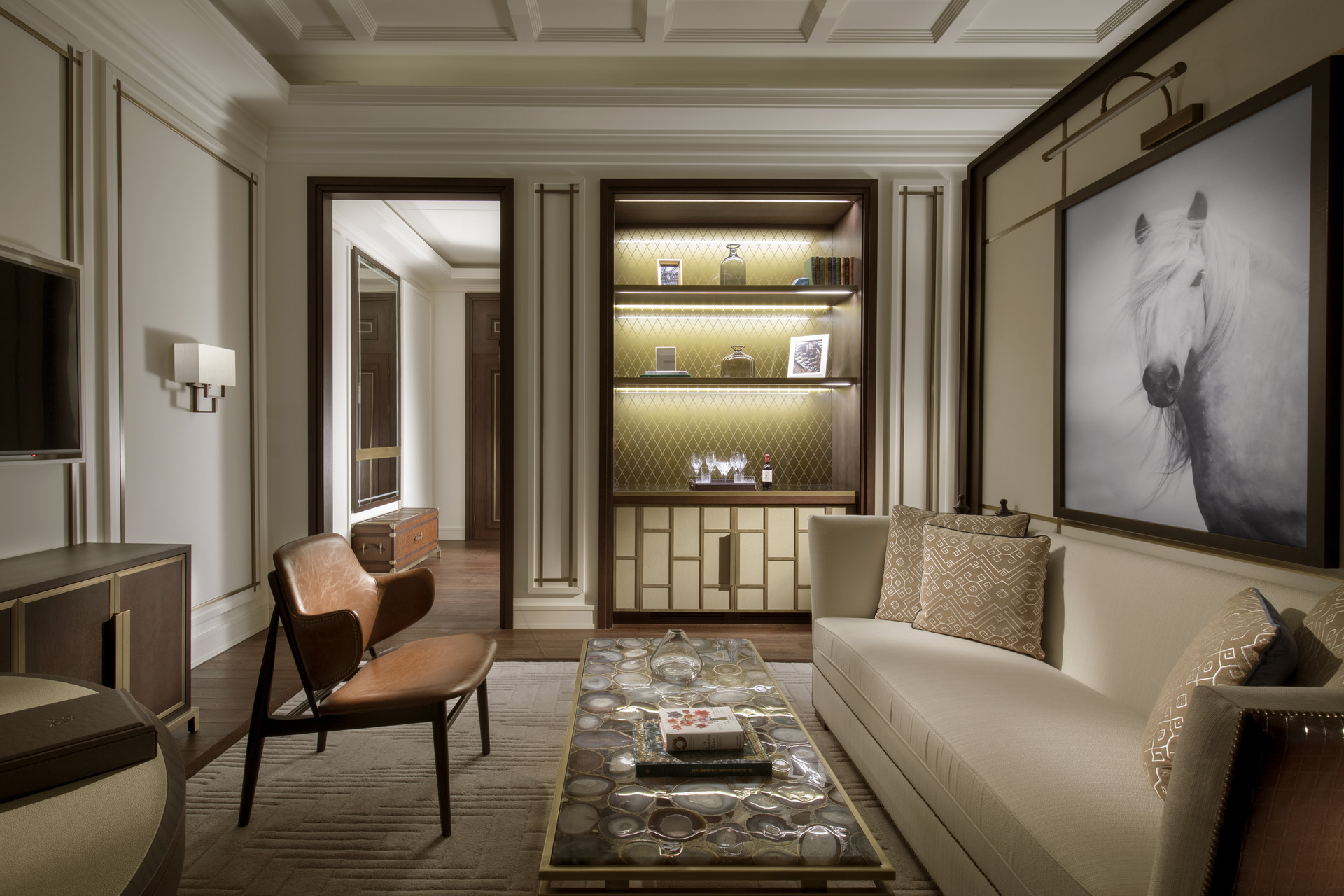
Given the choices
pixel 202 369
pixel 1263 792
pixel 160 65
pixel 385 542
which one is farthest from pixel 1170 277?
pixel 385 542

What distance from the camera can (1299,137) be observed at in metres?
1.69

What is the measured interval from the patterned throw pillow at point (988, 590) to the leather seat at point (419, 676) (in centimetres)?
161

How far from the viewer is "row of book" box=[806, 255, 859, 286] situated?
3.87 m

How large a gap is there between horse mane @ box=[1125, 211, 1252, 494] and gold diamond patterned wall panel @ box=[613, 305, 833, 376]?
2173 millimetres

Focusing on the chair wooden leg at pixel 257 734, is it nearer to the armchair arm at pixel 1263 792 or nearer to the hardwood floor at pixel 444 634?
the hardwood floor at pixel 444 634

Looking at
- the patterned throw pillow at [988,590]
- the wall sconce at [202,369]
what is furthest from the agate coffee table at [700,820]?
the wall sconce at [202,369]

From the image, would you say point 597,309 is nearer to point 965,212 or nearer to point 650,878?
point 965,212

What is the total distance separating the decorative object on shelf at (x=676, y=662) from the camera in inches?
77.5

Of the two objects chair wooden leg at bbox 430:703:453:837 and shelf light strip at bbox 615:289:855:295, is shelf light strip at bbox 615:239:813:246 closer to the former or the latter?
shelf light strip at bbox 615:289:855:295

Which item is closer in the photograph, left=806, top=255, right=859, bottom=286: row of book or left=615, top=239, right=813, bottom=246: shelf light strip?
left=806, top=255, right=859, bottom=286: row of book

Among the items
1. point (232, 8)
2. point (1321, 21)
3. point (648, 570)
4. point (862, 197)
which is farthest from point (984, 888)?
point (232, 8)

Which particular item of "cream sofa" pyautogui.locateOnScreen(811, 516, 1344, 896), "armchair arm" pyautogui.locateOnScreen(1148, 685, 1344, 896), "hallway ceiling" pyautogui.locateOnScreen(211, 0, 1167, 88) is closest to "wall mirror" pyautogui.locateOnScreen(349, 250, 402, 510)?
"hallway ceiling" pyautogui.locateOnScreen(211, 0, 1167, 88)

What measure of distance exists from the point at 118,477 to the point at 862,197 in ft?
13.0

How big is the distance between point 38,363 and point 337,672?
5.21 feet
